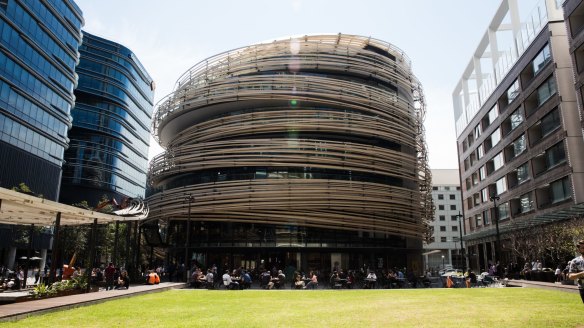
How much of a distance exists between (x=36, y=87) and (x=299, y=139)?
Answer: 34.6m

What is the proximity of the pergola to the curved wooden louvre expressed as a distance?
14.3m

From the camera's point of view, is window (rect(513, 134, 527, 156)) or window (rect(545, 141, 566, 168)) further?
window (rect(513, 134, 527, 156))

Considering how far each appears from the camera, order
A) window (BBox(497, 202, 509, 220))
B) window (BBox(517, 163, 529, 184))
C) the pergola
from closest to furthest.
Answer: the pergola → window (BBox(517, 163, 529, 184)) → window (BBox(497, 202, 509, 220))

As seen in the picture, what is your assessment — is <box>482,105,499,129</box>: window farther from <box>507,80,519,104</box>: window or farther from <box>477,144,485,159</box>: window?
<box>507,80,519,104</box>: window

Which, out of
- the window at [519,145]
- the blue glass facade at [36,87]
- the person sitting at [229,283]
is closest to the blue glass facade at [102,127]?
the blue glass facade at [36,87]

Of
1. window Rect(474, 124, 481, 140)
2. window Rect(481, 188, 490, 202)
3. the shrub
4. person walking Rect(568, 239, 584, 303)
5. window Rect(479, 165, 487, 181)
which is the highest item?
window Rect(474, 124, 481, 140)

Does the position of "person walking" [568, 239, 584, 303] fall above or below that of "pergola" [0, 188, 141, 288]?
below

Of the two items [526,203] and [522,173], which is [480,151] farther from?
[526,203]

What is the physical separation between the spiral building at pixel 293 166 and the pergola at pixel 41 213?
13.5m

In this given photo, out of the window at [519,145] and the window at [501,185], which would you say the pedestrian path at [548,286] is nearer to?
the window at [519,145]

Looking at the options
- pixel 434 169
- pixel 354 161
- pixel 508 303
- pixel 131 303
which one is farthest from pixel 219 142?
pixel 434 169

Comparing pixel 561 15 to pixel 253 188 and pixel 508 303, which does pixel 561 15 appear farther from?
pixel 508 303

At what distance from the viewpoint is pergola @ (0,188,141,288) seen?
1614 cm

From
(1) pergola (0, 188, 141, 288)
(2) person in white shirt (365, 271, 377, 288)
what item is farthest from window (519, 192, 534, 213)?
(1) pergola (0, 188, 141, 288)
